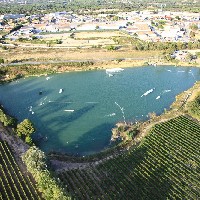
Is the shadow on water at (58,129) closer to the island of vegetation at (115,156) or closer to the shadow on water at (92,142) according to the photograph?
the shadow on water at (92,142)

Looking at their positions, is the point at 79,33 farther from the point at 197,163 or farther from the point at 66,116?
the point at 197,163

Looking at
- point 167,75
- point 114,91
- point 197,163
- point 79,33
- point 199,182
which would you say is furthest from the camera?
point 79,33

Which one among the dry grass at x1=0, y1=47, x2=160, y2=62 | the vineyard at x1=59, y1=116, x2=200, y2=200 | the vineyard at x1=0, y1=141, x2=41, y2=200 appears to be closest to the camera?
the vineyard at x1=0, y1=141, x2=41, y2=200

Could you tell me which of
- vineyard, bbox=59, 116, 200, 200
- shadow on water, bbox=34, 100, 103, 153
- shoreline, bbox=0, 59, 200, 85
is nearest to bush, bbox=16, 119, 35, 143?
shadow on water, bbox=34, 100, 103, 153

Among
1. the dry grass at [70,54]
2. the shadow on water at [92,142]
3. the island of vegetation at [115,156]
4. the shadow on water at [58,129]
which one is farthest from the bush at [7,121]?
the dry grass at [70,54]

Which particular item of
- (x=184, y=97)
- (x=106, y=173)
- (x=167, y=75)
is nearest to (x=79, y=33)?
(x=167, y=75)

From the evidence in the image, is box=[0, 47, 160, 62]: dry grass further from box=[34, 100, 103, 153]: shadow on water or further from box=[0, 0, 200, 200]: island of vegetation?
box=[34, 100, 103, 153]: shadow on water
